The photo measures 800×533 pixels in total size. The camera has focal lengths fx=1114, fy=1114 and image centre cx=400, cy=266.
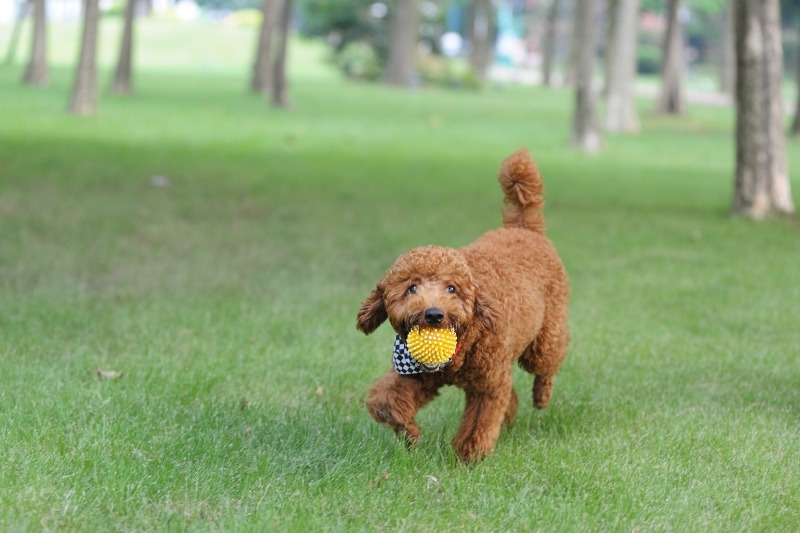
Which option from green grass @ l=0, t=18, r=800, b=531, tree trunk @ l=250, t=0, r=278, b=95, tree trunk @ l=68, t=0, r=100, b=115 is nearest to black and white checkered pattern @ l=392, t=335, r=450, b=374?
green grass @ l=0, t=18, r=800, b=531

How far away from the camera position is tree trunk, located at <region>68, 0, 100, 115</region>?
19.1 m

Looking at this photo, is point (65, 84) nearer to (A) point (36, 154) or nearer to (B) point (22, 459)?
(A) point (36, 154)

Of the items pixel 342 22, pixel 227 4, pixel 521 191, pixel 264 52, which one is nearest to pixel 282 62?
pixel 264 52

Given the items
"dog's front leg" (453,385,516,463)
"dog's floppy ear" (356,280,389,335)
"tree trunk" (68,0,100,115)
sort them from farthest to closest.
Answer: "tree trunk" (68,0,100,115) < "dog's front leg" (453,385,516,463) < "dog's floppy ear" (356,280,389,335)

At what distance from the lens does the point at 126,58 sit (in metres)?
26.9

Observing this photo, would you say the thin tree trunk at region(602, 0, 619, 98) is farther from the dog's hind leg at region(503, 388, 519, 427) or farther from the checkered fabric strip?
the checkered fabric strip

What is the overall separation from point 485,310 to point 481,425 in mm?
546

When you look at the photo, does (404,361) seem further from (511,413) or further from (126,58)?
(126,58)

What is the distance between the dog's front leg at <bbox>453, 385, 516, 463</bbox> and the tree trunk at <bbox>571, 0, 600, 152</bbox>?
14.4m

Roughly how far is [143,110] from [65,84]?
25.5 feet

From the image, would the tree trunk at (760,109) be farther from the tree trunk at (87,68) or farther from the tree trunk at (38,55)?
the tree trunk at (38,55)

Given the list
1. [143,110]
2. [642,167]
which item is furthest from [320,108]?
[642,167]

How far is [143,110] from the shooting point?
2238 cm

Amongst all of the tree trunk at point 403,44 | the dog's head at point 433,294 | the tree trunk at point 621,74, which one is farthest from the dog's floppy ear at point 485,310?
the tree trunk at point 403,44
